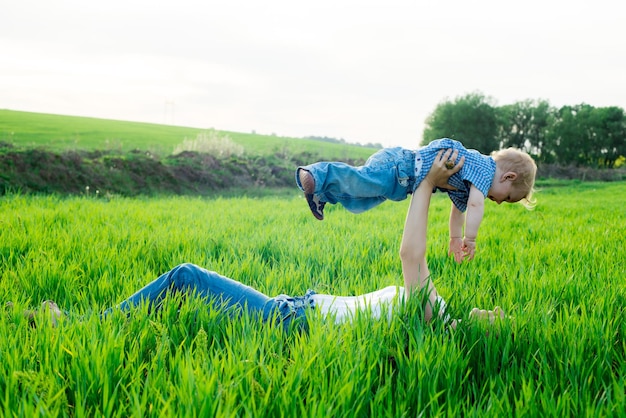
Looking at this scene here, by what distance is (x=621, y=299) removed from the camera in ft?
9.69

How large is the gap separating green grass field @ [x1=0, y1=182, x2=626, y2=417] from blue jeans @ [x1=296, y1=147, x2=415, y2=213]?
25.9 inches

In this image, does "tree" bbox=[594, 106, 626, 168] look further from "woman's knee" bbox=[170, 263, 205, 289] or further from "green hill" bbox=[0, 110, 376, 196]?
"woman's knee" bbox=[170, 263, 205, 289]

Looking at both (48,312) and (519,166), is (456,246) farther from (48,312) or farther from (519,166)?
(48,312)

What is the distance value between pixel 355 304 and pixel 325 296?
0.94 ft

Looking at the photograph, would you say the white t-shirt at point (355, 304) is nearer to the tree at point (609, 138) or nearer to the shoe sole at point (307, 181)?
the shoe sole at point (307, 181)

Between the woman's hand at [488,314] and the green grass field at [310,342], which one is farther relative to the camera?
the woman's hand at [488,314]

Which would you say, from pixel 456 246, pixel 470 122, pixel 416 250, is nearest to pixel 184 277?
pixel 416 250

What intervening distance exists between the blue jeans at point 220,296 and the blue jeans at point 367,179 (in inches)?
30.6

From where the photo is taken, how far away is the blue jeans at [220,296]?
246 centimetres

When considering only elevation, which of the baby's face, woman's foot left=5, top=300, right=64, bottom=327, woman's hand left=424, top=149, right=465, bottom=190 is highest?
woman's hand left=424, top=149, right=465, bottom=190

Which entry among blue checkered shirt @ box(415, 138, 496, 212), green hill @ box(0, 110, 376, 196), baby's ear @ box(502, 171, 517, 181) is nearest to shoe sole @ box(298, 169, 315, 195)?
blue checkered shirt @ box(415, 138, 496, 212)

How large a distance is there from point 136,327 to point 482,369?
162 cm

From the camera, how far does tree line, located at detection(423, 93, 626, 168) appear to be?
110 feet

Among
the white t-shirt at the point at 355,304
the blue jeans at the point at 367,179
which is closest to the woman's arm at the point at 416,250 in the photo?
the white t-shirt at the point at 355,304
